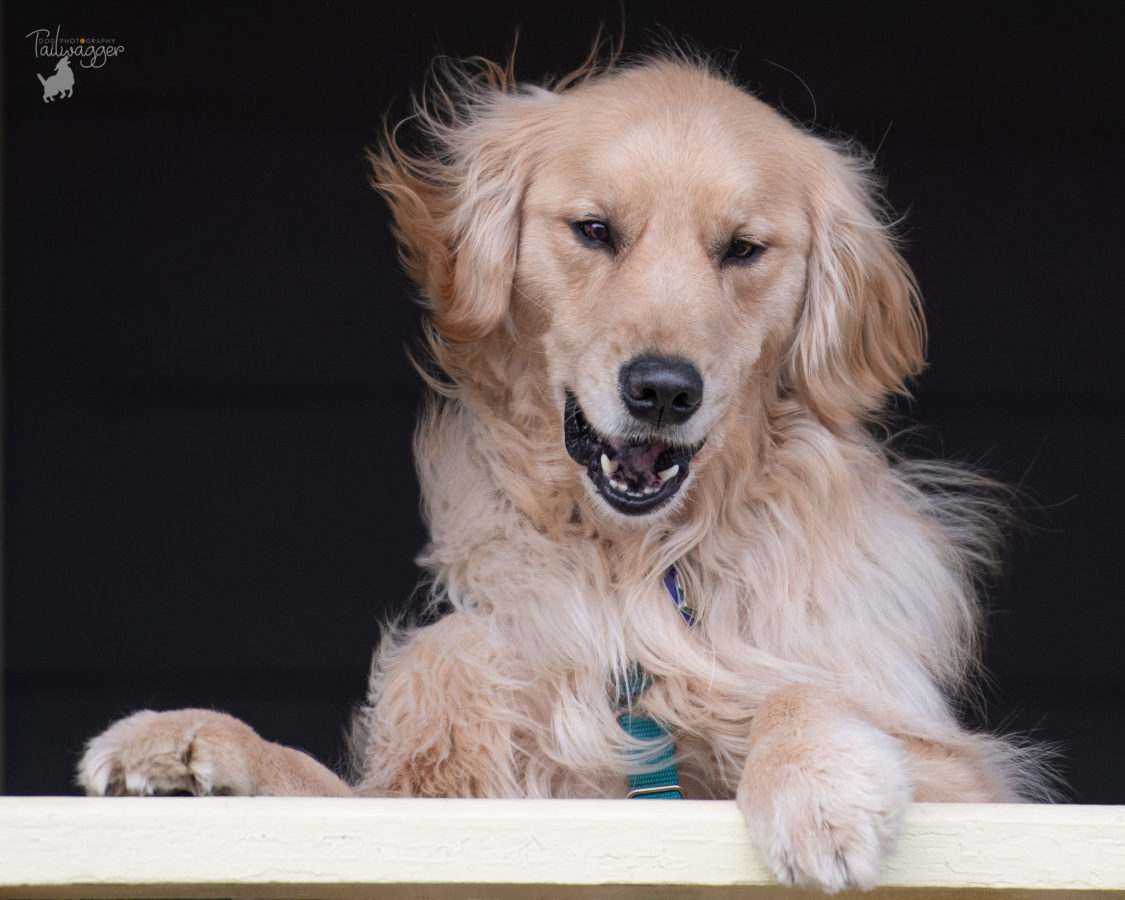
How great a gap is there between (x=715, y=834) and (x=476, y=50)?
2005 millimetres

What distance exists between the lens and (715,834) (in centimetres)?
132

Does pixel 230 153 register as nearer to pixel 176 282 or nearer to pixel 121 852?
pixel 176 282

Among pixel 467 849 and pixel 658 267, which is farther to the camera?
pixel 658 267

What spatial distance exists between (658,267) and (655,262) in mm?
10

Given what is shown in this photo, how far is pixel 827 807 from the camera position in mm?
1357

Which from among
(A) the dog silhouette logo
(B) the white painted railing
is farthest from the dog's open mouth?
(A) the dog silhouette logo

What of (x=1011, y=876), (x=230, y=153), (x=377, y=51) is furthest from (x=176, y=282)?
(x=1011, y=876)

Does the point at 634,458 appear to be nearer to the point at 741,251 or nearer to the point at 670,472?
the point at 670,472

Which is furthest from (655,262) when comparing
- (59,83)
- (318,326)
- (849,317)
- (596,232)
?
(59,83)

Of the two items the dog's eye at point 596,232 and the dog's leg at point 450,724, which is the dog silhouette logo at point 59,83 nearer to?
the dog's eye at point 596,232

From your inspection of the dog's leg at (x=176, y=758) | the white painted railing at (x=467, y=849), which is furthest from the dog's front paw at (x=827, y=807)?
the dog's leg at (x=176, y=758)

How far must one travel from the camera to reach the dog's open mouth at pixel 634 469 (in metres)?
1.79

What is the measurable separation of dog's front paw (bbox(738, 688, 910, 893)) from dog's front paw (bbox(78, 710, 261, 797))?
595 mm

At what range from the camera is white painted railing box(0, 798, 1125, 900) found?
126 cm
